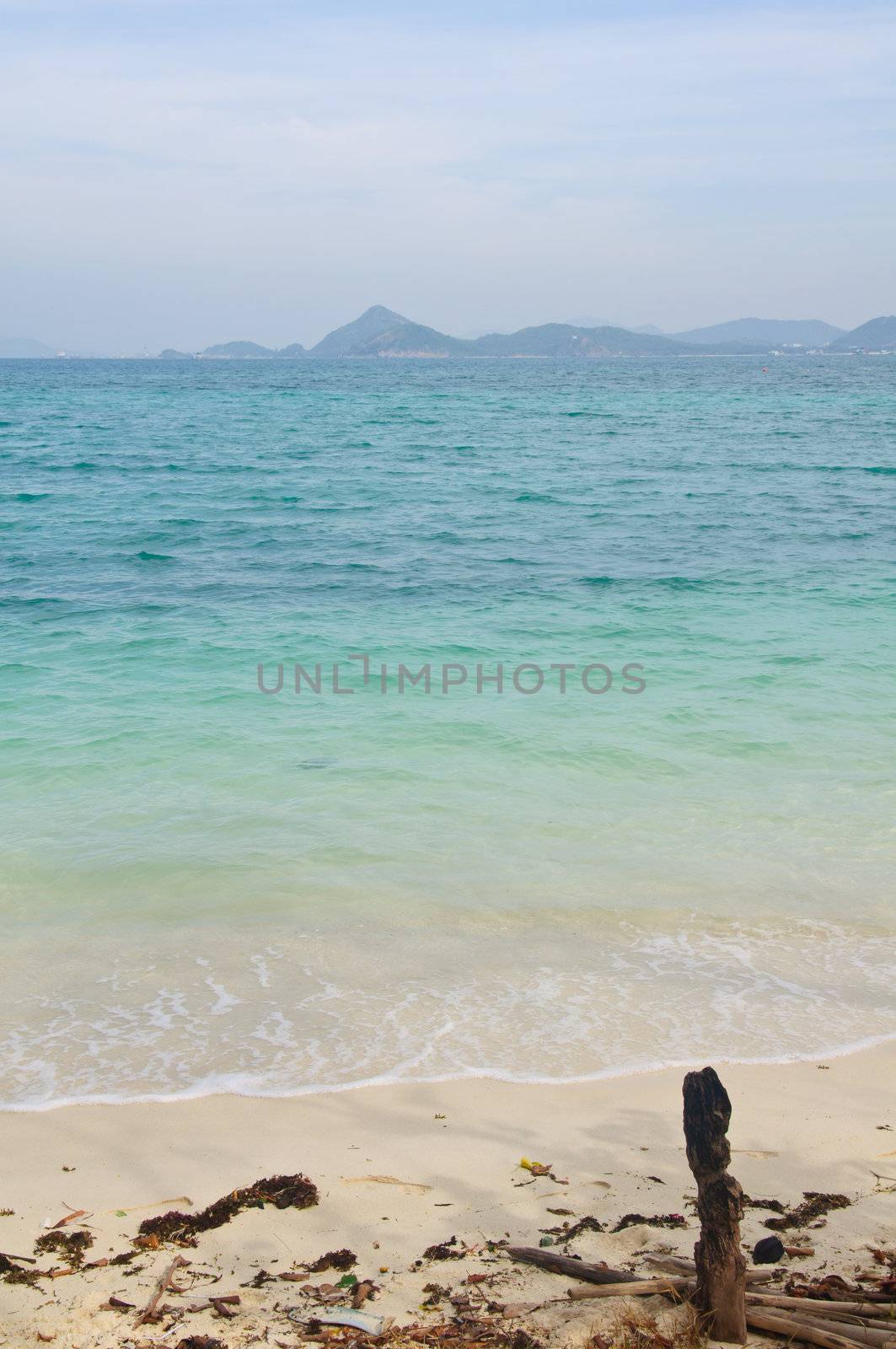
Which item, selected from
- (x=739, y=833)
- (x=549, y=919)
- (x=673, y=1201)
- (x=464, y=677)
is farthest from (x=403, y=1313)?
(x=464, y=677)

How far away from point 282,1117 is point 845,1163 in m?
2.23

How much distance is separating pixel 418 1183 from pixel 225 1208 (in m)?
0.70

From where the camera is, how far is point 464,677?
1151 cm

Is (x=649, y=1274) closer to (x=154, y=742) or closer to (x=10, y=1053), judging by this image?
(x=10, y=1053)

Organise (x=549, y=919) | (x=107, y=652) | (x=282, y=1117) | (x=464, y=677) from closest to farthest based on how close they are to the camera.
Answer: (x=282, y=1117) < (x=549, y=919) < (x=464, y=677) < (x=107, y=652)

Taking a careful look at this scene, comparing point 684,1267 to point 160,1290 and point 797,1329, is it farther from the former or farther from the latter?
point 160,1290

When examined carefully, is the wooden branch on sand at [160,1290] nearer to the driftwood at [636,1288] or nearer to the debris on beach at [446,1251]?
the debris on beach at [446,1251]

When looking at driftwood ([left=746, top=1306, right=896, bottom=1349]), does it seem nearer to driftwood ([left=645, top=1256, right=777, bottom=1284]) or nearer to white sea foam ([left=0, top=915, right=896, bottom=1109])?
driftwood ([left=645, top=1256, right=777, bottom=1284])

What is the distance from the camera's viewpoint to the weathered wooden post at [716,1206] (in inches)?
117

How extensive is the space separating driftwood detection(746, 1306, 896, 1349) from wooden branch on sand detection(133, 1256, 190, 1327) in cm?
174

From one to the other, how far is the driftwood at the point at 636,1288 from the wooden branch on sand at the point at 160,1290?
125 centimetres

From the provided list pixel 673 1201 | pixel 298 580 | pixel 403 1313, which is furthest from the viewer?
pixel 298 580

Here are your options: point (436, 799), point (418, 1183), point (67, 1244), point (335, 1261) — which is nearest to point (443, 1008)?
point (418, 1183)

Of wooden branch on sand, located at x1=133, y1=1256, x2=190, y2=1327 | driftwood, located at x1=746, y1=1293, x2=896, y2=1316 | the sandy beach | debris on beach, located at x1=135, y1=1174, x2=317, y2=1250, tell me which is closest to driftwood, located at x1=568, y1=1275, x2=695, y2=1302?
the sandy beach
